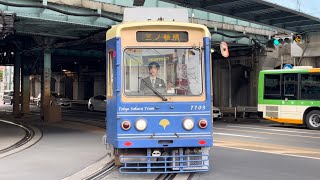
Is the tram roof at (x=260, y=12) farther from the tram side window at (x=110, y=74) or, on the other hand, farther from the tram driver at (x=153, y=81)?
the tram driver at (x=153, y=81)

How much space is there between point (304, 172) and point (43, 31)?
17692 mm

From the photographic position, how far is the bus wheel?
20.9m

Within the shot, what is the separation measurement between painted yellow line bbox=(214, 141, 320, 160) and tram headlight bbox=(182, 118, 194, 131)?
434 cm

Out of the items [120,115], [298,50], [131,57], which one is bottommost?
[120,115]

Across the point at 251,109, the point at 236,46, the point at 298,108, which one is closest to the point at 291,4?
the point at 298,108

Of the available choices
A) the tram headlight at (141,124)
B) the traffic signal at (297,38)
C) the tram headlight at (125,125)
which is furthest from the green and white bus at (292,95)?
the tram headlight at (125,125)

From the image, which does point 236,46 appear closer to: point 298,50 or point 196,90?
point 298,50

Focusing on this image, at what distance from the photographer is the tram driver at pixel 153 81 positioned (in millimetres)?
8711

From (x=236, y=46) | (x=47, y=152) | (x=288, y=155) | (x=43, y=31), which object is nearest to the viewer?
(x=288, y=155)

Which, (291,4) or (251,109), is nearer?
(291,4)

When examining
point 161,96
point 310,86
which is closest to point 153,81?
point 161,96

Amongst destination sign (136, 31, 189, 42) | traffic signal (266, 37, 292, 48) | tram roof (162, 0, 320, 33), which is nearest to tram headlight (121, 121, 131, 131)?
destination sign (136, 31, 189, 42)

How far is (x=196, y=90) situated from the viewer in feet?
28.9

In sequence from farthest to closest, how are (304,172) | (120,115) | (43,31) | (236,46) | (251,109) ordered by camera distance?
1. (236,46)
2. (251,109)
3. (43,31)
4. (304,172)
5. (120,115)
